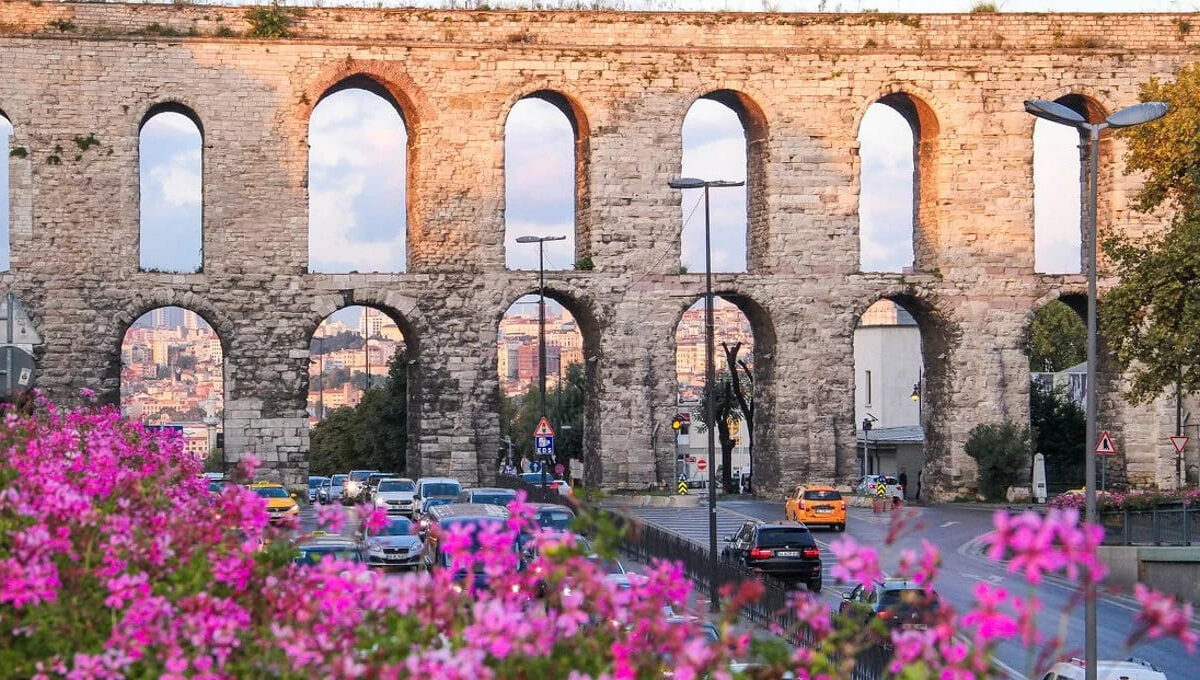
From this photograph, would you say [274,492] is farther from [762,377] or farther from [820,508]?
[762,377]

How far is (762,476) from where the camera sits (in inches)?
2064

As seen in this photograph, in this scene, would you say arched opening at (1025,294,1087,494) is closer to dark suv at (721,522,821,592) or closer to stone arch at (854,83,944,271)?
stone arch at (854,83,944,271)

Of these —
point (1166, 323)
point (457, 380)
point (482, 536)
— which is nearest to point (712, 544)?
point (1166, 323)

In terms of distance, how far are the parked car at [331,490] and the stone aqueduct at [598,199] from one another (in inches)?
268

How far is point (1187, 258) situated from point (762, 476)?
62.6ft

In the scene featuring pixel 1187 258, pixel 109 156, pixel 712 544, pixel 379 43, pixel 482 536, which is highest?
pixel 379 43

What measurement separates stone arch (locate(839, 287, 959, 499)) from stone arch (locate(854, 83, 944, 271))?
1108 millimetres

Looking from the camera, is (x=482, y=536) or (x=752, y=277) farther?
(x=752, y=277)

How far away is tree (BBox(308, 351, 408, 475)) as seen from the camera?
75.4 meters

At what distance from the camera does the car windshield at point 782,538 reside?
106ft

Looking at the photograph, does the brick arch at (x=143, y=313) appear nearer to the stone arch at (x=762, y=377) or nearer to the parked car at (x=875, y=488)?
the stone arch at (x=762, y=377)

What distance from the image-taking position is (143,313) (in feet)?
158

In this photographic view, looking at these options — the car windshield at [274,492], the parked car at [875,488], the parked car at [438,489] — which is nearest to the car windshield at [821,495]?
the parked car at [875,488]

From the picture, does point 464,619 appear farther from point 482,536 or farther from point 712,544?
point 712,544
